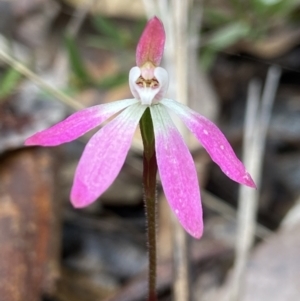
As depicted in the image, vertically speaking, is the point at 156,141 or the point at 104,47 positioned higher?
the point at 104,47

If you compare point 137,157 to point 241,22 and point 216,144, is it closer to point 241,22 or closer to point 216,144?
point 241,22

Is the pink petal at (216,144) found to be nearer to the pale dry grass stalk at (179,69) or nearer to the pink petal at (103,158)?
the pink petal at (103,158)

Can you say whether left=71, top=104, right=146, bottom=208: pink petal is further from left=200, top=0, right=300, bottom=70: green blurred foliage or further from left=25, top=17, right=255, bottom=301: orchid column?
left=200, top=0, right=300, bottom=70: green blurred foliage

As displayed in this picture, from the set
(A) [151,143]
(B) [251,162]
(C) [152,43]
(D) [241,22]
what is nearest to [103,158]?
(A) [151,143]

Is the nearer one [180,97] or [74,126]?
[74,126]

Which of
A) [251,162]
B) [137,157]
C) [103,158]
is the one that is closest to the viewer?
[103,158]

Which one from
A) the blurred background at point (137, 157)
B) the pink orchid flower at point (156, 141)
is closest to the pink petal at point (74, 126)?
the pink orchid flower at point (156, 141)

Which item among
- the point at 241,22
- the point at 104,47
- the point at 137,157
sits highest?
the point at 241,22

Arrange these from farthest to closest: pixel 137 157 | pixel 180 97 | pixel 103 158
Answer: pixel 137 157 < pixel 180 97 < pixel 103 158
